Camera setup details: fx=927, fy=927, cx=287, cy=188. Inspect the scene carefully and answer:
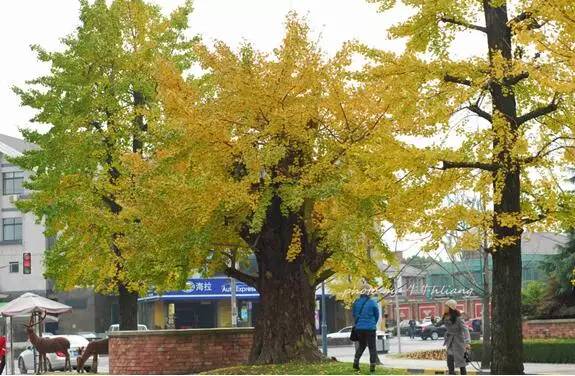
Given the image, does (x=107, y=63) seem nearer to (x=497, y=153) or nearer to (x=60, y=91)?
(x=60, y=91)

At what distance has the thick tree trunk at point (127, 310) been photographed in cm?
2911

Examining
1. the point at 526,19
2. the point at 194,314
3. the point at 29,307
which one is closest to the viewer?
the point at 526,19

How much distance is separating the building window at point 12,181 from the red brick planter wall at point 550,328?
45.5 metres

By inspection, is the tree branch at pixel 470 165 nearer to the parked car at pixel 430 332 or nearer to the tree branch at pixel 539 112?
the tree branch at pixel 539 112

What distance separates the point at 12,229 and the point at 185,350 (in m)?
47.8

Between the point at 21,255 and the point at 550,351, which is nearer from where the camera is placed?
the point at 550,351

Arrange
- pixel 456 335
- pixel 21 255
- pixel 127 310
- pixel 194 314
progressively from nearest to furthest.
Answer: pixel 456 335 → pixel 127 310 → pixel 194 314 → pixel 21 255

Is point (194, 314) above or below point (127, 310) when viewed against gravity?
below

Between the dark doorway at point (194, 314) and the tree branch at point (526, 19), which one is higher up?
the tree branch at point (526, 19)

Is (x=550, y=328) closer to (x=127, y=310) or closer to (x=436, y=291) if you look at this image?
(x=127, y=310)

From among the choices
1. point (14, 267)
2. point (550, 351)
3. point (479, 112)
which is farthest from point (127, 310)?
point (14, 267)

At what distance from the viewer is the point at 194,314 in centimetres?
6750

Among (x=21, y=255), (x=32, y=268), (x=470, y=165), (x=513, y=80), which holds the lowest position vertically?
(x=32, y=268)

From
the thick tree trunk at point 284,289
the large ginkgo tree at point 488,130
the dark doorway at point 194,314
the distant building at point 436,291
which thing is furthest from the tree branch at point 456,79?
the distant building at point 436,291
